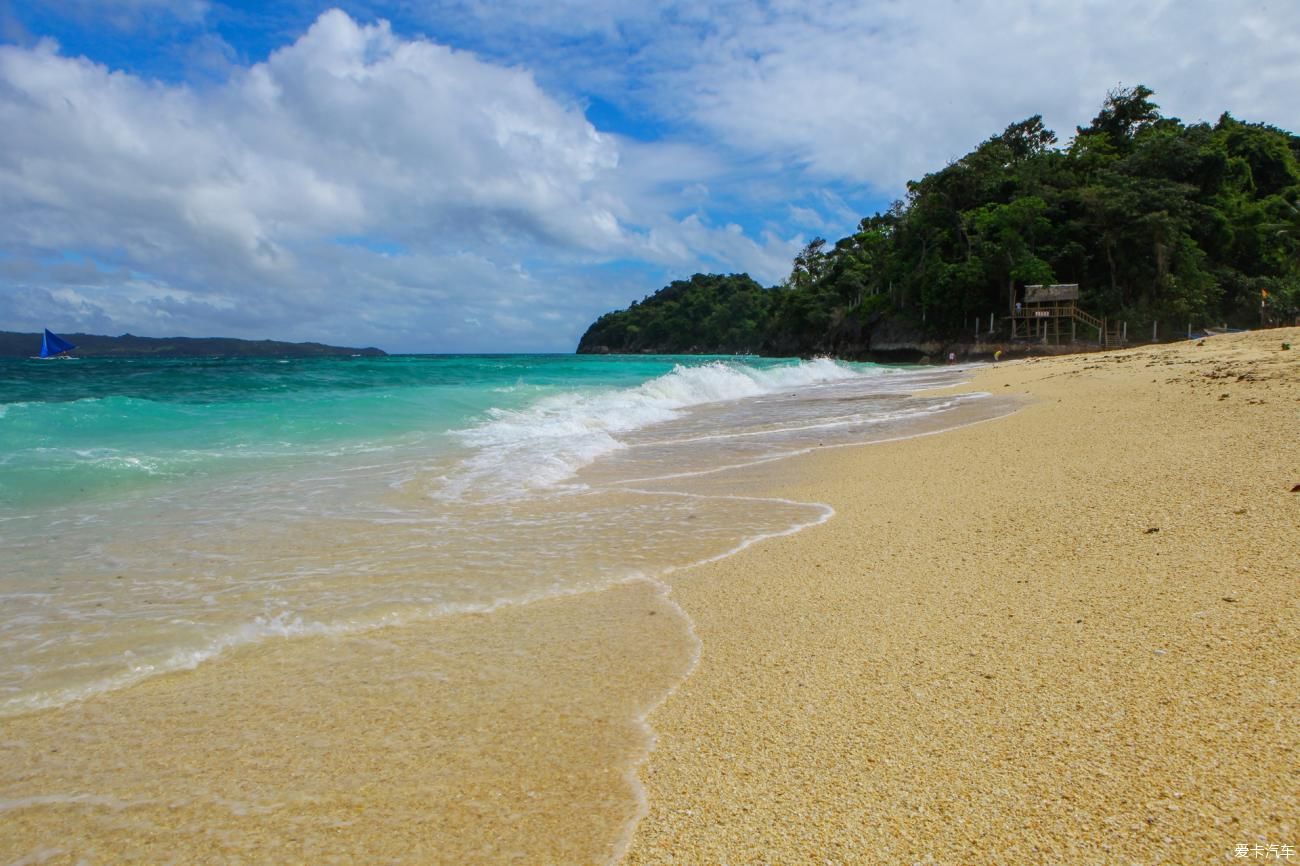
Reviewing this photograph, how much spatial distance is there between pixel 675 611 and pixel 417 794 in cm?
159

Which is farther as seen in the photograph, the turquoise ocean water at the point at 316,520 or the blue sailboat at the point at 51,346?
the blue sailboat at the point at 51,346

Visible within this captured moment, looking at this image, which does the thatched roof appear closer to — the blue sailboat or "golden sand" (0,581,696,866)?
"golden sand" (0,581,696,866)

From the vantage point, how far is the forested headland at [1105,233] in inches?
1519

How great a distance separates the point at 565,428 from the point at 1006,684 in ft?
31.8

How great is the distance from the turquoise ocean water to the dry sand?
1.17 meters

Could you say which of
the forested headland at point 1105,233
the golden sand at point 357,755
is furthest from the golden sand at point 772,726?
the forested headland at point 1105,233

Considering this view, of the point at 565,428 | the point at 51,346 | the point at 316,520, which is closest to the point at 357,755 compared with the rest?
the point at 316,520

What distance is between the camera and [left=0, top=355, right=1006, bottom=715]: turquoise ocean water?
128 inches

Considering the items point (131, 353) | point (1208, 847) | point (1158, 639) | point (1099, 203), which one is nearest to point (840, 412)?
point (1158, 639)

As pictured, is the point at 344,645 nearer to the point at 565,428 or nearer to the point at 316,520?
the point at 316,520

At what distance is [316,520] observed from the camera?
17.3 feet

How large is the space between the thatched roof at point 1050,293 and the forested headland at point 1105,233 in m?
1.35

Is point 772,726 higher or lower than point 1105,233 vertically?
lower

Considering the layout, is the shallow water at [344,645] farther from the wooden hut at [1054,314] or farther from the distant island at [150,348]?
the distant island at [150,348]
